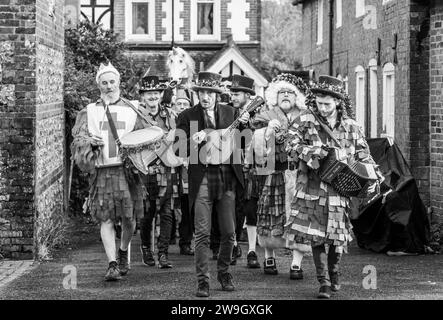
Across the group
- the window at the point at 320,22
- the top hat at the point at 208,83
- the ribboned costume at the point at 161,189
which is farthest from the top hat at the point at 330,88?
the window at the point at 320,22

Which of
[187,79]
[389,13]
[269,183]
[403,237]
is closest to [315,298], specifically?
[269,183]

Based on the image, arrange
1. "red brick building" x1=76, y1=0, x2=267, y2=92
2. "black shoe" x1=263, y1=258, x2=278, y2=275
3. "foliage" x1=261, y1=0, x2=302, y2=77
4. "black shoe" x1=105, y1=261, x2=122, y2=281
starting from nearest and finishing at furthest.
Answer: "black shoe" x1=105, y1=261, x2=122, y2=281, "black shoe" x1=263, y1=258, x2=278, y2=275, "red brick building" x1=76, y1=0, x2=267, y2=92, "foliage" x1=261, y1=0, x2=302, y2=77

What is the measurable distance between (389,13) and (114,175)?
9048mm

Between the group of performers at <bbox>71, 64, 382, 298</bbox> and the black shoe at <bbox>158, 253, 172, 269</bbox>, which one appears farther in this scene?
the black shoe at <bbox>158, 253, 172, 269</bbox>

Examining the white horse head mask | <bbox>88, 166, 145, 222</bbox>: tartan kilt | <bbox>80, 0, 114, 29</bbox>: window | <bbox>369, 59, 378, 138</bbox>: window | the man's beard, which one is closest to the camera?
<bbox>88, 166, 145, 222</bbox>: tartan kilt

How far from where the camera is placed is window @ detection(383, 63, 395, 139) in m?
19.5

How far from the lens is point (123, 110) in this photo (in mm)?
11484

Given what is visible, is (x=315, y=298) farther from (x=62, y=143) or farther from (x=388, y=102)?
(x=388, y=102)

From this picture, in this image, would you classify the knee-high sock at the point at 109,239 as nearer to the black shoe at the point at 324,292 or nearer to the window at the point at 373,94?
the black shoe at the point at 324,292

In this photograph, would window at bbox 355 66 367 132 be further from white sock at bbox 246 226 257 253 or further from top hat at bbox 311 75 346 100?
top hat at bbox 311 75 346 100

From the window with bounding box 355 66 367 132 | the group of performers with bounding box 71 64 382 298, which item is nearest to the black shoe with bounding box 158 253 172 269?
the group of performers with bounding box 71 64 382 298

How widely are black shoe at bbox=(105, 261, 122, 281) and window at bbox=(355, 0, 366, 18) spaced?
43.9 feet

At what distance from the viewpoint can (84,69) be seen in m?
20.2

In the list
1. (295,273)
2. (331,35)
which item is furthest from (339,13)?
(295,273)
